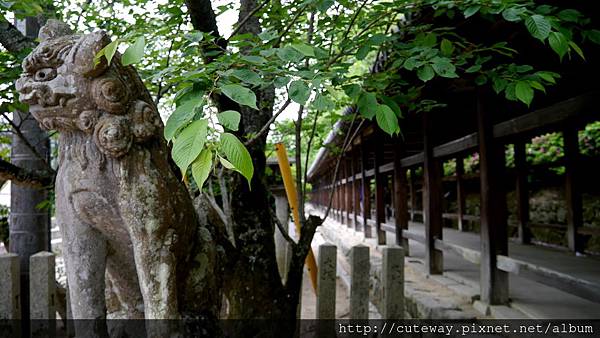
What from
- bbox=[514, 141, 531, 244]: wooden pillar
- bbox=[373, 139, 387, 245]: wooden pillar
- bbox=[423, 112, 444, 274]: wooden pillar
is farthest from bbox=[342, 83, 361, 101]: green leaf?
bbox=[373, 139, 387, 245]: wooden pillar

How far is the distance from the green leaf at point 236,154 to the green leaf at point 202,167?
0.04 metres

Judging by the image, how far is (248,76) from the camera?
1.31 m

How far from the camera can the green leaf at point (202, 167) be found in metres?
0.90

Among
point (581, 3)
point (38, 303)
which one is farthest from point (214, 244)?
point (581, 3)

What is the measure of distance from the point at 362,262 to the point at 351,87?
1.50 m

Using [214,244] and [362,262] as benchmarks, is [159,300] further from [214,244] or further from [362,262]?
[362,262]

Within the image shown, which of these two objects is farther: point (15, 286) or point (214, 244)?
point (15, 286)

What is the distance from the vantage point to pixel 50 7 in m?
3.50

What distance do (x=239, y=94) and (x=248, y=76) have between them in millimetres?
195

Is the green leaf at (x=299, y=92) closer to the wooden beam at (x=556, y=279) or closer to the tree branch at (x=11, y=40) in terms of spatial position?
the wooden beam at (x=556, y=279)

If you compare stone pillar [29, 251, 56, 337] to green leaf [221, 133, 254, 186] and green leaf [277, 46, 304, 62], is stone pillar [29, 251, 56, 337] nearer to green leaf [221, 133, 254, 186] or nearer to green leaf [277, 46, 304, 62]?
green leaf [277, 46, 304, 62]

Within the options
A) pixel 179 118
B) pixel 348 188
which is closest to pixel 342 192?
pixel 348 188

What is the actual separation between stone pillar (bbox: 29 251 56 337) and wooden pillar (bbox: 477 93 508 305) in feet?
10.4

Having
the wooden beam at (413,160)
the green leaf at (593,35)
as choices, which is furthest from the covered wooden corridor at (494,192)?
the green leaf at (593,35)
